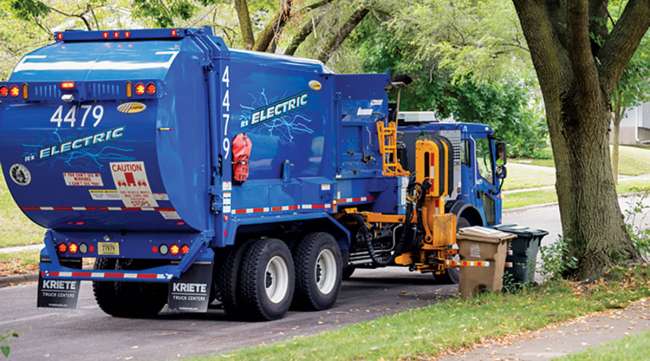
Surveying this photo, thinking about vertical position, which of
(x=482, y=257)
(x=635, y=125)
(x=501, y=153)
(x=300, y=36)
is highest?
(x=300, y=36)

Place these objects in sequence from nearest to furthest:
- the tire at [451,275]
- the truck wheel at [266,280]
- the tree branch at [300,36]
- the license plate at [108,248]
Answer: the license plate at [108,248]
the truck wheel at [266,280]
the tire at [451,275]
the tree branch at [300,36]

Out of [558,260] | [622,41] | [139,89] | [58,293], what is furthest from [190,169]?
[622,41]

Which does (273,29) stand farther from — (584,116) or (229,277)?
(229,277)

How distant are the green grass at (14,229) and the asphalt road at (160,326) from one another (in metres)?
6.37

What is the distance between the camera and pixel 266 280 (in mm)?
14148

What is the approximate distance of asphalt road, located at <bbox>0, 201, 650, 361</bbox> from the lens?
39.3 feet

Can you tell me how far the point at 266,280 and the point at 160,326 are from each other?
1.32 m

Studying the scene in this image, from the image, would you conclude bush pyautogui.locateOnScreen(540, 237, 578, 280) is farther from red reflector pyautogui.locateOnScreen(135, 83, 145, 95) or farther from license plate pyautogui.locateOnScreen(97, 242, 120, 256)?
red reflector pyautogui.locateOnScreen(135, 83, 145, 95)

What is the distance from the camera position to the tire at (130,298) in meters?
14.5

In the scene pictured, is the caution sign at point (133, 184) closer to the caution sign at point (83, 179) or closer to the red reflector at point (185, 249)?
the caution sign at point (83, 179)

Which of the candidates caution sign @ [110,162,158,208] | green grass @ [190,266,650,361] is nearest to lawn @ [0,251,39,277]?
caution sign @ [110,162,158,208]

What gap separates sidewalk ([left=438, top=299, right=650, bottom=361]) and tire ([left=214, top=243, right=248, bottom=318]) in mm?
3649

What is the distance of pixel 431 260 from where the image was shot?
16781mm

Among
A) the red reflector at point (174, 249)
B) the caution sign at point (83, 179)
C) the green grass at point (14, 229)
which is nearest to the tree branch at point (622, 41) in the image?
the red reflector at point (174, 249)
